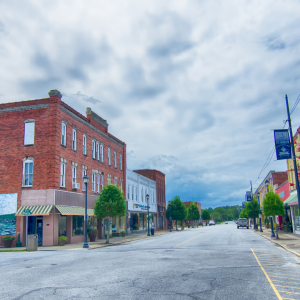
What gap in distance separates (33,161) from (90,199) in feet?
29.3

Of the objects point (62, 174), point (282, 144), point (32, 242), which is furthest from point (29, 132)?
point (282, 144)

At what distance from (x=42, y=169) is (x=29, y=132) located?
12.2 feet

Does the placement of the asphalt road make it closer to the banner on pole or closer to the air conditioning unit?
the banner on pole

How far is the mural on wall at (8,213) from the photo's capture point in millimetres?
29031

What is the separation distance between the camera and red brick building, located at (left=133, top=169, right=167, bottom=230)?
6900 cm

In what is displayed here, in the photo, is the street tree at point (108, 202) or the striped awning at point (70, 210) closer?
the striped awning at point (70, 210)

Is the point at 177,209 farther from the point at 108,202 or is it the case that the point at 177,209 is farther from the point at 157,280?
the point at 157,280

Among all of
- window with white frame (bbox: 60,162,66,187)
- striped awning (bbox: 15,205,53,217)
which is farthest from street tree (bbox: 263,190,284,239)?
striped awning (bbox: 15,205,53,217)

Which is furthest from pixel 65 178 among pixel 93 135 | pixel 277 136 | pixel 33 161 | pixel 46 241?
pixel 277 136

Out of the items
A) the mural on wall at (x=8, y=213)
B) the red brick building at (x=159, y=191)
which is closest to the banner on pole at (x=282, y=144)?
the mural on wall at (x=8, y=213)

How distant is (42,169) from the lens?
1161 inches

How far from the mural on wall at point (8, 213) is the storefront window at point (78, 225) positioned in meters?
5.52

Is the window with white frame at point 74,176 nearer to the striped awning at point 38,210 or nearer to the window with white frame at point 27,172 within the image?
the window with white frame at point 27,172

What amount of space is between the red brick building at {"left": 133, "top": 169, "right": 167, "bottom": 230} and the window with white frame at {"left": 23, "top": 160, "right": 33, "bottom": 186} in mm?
40376
